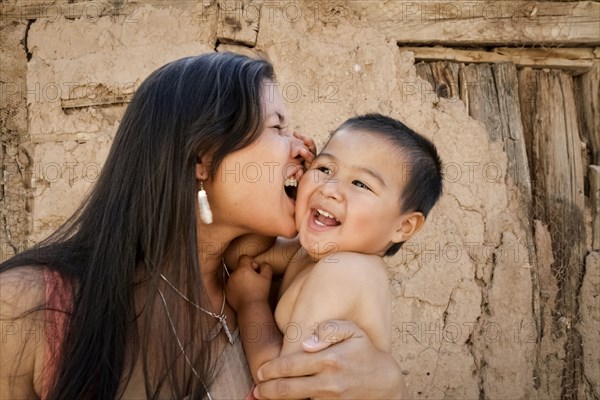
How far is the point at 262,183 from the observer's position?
208 cm

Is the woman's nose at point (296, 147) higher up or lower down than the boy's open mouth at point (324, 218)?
higher up

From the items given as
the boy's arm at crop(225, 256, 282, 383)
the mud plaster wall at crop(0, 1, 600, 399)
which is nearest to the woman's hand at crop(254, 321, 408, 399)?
the boy's arm at crop(225, 256, 282, 383)

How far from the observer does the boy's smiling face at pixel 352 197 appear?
7.14 feet

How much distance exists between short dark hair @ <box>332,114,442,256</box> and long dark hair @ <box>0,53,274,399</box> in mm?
476

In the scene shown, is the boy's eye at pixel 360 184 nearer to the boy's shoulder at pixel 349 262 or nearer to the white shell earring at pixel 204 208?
the boy's shoulder at pixel 349 262

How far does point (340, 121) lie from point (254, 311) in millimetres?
1467

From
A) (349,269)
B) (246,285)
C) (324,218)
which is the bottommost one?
(246,285)

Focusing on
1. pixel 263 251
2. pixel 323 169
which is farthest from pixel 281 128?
pixel 263 251

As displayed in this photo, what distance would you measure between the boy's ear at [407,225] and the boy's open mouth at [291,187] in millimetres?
384

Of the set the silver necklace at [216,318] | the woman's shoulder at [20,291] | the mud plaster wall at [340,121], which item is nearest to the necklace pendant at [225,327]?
the silver necklace at [216,318]

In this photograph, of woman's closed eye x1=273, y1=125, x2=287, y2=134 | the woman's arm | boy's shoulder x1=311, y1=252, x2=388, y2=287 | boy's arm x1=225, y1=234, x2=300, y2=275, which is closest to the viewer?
the woman's arm

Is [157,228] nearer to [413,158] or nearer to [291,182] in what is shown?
[291,182]

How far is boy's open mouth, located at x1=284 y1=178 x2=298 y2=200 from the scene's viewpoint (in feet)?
7.54

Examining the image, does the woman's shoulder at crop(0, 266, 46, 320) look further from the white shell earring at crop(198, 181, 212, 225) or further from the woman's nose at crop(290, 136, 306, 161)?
the woman's nose at crop(290, 136, 306, 161)
